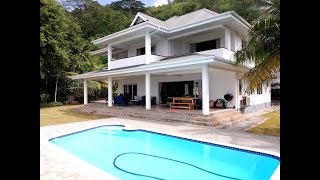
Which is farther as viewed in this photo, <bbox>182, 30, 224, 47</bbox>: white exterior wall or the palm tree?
<bbox>182, 30, 224, 47</bbox>: white exterior wall

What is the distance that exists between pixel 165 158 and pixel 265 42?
6.69 metres

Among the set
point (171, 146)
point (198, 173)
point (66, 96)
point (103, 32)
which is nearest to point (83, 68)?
point (66, 96)

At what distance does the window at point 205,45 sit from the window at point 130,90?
8410 mm

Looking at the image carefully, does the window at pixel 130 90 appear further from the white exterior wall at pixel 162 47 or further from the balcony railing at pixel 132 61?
the white exterior wall at pixel 162 47

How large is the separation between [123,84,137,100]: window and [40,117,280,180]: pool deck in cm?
1100

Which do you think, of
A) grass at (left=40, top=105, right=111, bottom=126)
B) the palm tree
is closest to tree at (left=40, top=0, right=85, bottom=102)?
grass at (left=40, top=105, right=111, bottom=126)

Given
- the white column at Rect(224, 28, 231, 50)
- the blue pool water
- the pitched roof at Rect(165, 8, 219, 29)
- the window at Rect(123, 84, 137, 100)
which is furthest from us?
the window at Rect(123, 84, 137, 100)

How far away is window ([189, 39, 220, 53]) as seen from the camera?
19.0 m

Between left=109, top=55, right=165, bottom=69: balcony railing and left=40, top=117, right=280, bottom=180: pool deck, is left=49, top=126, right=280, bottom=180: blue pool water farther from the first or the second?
left=109, top=55, right=165, bottom=69: balcony railing

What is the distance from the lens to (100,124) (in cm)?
1457

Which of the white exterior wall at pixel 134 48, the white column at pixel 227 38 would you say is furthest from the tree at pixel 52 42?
the white column at pixel 227 38
